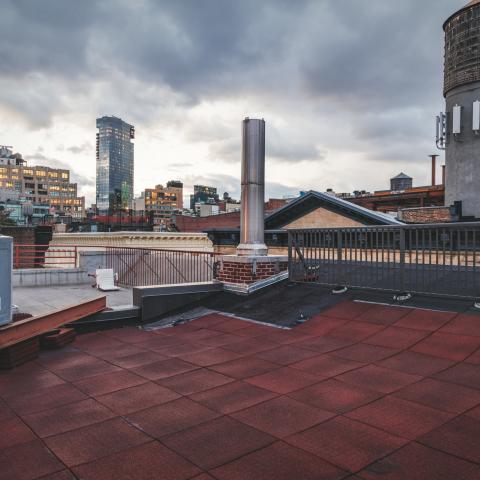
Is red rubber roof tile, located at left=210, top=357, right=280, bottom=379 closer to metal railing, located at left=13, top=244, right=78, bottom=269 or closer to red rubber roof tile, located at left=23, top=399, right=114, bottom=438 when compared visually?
red rubber roof tile, located at left=23, top=399, right=114, bottom=438

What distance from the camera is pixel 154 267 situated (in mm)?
16453

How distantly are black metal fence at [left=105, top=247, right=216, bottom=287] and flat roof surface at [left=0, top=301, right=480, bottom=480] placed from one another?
26.5 feet

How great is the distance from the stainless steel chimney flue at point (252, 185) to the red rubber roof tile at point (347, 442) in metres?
6.35

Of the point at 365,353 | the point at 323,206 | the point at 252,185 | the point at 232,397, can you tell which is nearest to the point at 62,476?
the point at 232,397

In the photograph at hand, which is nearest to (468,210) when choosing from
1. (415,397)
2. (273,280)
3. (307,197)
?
(307,197)

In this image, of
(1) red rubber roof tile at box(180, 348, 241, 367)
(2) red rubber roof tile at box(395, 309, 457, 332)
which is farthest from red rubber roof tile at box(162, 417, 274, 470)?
(2) red rubber roof tile at box(395, 309, 457, 332)

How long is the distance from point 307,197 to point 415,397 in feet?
78.6

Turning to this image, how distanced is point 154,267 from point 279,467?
45.4 feet

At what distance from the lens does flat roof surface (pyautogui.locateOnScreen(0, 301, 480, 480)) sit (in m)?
3.20

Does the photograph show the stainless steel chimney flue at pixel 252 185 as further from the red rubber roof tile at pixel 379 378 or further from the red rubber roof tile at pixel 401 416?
the red rubber roof tile at pixel 401 416

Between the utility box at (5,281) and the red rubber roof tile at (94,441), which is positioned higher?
the utility box at (5,281)

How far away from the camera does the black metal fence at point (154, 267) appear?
49.8 feet

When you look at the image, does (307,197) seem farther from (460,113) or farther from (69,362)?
(69,362)

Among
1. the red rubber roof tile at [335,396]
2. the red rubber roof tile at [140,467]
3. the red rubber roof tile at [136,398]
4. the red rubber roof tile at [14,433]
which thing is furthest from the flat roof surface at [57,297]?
the red rubber roof tile at [140,467]
